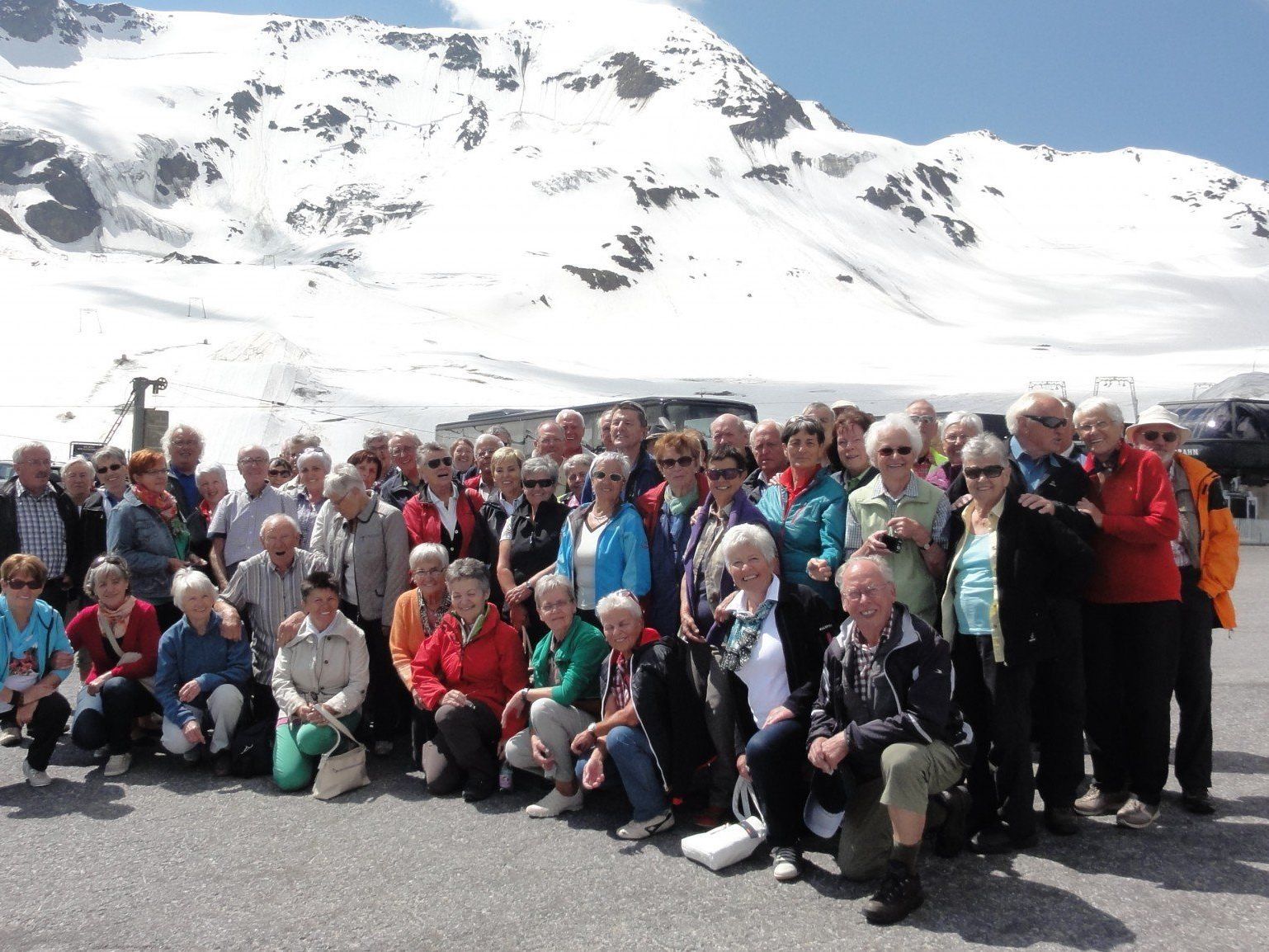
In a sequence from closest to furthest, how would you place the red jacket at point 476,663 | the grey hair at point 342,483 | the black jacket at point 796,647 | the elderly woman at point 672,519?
1. the black jacket at point 796,647
2. the elderly woman at point 672,519
3. the red jacket at point 476,663
4. the grey hair at point 342,483

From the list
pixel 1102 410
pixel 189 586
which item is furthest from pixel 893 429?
pixel 189 586

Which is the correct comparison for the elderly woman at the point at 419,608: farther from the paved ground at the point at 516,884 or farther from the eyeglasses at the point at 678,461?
the eyeglasses at the point at 678,461

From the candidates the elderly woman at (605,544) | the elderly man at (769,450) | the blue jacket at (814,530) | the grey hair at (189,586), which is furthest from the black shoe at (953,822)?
the grey hair at (189,586)

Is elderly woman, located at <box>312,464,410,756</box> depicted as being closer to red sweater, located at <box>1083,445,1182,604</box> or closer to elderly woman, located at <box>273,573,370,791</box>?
elderly woman, located at <box>273,573,370,791</box>

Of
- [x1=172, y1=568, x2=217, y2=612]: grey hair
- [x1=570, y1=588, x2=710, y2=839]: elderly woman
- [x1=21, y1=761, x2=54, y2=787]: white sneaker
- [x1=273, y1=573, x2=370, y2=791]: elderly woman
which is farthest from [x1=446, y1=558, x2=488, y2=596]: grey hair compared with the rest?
[x1=21, y1=761, x2=54, y2=787]: white sneaker

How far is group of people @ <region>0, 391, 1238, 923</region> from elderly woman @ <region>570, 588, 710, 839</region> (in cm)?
1

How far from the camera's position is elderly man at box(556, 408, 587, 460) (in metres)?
7.46

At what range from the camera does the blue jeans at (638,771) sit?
463cm

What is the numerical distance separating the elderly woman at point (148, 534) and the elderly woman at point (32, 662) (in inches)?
29.5

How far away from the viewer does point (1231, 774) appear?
16.8 feet

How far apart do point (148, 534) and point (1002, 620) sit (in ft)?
17.3

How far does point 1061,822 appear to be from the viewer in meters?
4.33

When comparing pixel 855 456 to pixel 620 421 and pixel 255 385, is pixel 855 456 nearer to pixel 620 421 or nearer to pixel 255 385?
pixel 620 421

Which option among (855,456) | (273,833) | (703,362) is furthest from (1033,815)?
(703,362)
